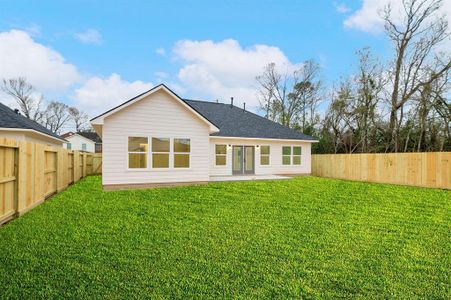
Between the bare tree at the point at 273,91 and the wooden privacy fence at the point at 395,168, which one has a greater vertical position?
the bare tree at the point at 273,91

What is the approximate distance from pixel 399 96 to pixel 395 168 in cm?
945

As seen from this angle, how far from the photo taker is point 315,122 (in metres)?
29.6

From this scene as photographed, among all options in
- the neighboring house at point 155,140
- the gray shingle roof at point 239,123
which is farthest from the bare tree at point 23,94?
the neighboring house at point 155,140

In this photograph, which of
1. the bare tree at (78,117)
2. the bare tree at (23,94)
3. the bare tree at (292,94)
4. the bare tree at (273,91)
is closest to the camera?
the bare tree at (292,94)

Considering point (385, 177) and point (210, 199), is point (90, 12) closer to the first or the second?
point (210, 199)

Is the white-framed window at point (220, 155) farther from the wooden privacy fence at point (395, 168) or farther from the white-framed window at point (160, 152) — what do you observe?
the wooden privacy fence at point (395, 168)

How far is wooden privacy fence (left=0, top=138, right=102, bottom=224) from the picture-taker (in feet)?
19.3

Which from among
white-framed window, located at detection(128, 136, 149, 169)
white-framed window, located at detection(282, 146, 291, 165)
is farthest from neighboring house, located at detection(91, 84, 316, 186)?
white-framed window, located at detection(282, 146, 291, 165)

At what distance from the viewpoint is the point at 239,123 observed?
19.2 m

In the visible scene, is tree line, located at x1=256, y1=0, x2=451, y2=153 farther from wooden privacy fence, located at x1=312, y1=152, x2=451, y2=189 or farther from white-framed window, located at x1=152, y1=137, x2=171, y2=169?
white-framed window, located at x1=152, y1=137, x2=171, y2=169

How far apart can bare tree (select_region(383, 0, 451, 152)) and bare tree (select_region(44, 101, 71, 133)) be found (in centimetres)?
5122

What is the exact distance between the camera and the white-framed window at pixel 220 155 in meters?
17.2

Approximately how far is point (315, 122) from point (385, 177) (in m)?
15.4

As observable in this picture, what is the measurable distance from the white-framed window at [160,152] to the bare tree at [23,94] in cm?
4120
